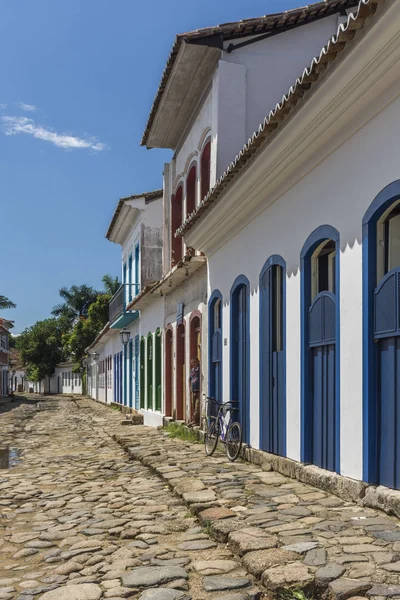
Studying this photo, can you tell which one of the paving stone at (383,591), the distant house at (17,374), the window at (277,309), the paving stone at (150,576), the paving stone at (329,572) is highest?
the window at (277,309)

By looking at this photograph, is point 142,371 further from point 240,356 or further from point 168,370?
point 240,356

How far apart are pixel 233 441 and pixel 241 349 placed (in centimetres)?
140

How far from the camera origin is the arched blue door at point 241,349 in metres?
9.99

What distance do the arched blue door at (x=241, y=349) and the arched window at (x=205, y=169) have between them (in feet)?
11.4

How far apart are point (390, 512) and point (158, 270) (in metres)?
17.1

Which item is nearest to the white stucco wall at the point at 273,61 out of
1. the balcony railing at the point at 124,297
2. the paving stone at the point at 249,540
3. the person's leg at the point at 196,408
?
the person's leg at the point at 196,408

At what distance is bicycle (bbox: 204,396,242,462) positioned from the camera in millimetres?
9586

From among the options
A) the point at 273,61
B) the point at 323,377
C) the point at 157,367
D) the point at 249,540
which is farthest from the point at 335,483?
the point at 157,367

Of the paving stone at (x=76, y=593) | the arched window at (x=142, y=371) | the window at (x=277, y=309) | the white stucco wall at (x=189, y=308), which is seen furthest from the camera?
the arched window at (x=142, y=371)

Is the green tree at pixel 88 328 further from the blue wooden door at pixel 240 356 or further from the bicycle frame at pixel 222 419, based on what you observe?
the bicycle frame at pixel 222 419

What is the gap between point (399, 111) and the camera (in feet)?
18.6

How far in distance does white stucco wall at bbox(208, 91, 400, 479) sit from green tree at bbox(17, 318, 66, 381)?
5462cm

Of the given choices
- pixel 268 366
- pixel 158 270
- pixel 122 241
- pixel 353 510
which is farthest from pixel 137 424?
pixel 353 510

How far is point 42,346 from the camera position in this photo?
64062 mm
